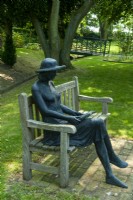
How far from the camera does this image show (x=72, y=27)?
1514 centimetres

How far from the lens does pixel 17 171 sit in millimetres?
5109

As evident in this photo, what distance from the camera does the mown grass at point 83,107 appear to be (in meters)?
4.48

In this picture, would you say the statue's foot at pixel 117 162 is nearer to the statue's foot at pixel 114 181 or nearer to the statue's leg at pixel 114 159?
the statue's leg at pixel 114 159

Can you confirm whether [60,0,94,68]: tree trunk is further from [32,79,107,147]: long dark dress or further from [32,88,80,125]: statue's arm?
[32,88,80,125]: statue's arm

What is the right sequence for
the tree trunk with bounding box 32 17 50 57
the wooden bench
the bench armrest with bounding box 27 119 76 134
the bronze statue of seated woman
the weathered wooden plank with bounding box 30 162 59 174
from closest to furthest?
the bench armrest with bounding box 27 119 76 134, the wooden bench, the bronze statue of seated woman, the weathered wooden plank with bounding box 30 162 59 174, the tree trunk with bounding box 32 17 50 57

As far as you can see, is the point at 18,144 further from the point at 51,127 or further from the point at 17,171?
the point at 51,127

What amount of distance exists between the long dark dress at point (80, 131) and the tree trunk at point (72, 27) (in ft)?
35.6

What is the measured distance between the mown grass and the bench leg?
6.8 inches

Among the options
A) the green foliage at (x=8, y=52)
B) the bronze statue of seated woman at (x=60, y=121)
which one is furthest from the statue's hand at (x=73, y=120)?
the green foliage at (x=8, y=52)

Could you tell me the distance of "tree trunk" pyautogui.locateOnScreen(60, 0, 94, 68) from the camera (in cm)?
1476

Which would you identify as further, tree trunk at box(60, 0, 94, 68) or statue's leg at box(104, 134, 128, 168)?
tree trunk at box(60, 0, 94, 68)

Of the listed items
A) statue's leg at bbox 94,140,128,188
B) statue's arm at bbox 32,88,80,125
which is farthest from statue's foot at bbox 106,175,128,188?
statue's arm at bbox 32,88,80,125

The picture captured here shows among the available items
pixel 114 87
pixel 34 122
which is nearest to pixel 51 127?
pixel 34 122

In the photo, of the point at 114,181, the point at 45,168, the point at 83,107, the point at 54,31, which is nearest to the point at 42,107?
the point at 45,168
